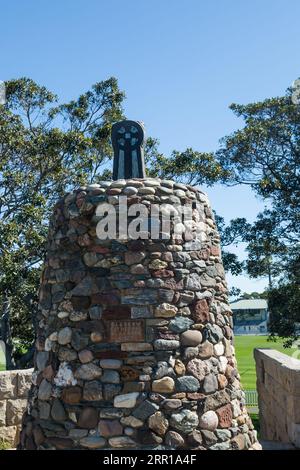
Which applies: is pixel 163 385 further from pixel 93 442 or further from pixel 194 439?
pixel 93 442

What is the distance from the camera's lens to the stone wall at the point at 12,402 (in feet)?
22.6

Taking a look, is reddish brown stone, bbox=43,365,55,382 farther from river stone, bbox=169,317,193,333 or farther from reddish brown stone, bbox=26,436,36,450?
river stone, bbox=169,317,193,333

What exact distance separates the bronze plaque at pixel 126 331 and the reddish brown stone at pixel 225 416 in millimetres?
1033

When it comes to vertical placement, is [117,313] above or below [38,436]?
above

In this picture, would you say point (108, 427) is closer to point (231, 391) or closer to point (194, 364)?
point (194, 364)

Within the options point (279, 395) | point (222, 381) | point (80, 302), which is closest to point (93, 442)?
point (80, 302)

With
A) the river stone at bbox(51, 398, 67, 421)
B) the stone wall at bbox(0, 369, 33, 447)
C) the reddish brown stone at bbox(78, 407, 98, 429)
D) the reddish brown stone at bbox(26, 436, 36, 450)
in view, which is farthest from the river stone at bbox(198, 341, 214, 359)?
the stone wall at bbox(0, 369, 33, 447)

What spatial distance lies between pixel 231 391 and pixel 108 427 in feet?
4.31

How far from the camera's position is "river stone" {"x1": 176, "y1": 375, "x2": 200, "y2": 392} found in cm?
474

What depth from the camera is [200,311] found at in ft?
16.6

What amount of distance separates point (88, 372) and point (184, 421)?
96 centimetres

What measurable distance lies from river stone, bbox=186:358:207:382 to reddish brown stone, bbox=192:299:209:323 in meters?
0.38

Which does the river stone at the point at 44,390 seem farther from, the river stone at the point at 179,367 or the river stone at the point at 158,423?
the river stone at the point at 179,367

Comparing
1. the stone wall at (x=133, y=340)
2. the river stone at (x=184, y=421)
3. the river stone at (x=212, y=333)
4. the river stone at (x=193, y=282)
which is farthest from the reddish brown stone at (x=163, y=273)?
the river stone at (x=184, y=421)
